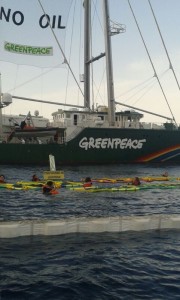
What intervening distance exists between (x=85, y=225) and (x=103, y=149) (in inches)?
1298

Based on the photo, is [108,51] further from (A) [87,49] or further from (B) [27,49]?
(B) [27,49]

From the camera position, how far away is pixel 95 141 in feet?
158

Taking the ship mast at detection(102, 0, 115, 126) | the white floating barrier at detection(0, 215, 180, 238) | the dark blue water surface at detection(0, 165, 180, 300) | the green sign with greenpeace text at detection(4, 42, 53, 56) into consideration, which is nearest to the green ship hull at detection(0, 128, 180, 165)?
the ship mast at detection(102, 0, 115, 126)

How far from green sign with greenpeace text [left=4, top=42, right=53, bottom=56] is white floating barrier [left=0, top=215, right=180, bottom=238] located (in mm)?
38129

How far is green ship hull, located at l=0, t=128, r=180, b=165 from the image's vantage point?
4631cm

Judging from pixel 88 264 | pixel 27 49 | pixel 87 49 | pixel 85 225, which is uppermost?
pixel 87 49

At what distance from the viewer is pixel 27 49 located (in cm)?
4953

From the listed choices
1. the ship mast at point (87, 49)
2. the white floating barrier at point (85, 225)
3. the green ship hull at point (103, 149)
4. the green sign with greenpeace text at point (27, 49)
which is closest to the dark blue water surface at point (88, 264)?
the white floating barrier at point (85, 225)

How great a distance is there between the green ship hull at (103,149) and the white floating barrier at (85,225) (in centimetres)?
3094

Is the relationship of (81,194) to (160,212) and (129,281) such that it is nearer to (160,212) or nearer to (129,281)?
(160,212)

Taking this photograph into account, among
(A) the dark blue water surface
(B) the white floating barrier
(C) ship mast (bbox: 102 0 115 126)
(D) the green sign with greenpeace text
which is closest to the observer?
(A) the dark blue water surface

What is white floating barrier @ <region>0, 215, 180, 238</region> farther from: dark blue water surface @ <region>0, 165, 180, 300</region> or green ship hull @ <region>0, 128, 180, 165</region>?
green ship hull @ <region>0, 128, 180, 165</region>

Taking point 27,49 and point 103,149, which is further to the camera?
point 27,49

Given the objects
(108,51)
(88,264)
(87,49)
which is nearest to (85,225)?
(88,264)
